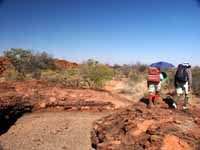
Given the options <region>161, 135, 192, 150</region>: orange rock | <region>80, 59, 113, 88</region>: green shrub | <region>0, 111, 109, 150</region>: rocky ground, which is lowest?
<region>0, 111, 109, 150</region>: rocky ground

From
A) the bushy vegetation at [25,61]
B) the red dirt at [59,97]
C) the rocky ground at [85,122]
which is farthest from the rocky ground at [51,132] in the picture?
the bushy vegetation at [25,61]

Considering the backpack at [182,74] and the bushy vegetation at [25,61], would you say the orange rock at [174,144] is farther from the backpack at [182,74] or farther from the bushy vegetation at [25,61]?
the bushy vegetation at [25,61]

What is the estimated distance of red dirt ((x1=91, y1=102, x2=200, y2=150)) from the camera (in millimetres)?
6504

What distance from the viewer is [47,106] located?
40.1 feet

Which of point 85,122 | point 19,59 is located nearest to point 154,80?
point 85,122

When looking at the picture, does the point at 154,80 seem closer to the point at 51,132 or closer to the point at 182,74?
the point at 182,74

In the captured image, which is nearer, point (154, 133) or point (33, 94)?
point (154, 133)

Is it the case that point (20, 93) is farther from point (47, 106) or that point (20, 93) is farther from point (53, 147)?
point (53, 147)

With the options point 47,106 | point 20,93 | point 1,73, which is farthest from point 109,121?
point 1,73

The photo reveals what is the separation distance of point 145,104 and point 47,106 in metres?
4.60

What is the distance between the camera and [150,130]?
7047 millimetres

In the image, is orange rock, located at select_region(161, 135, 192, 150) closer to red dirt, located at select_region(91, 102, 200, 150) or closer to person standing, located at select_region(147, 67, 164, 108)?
red dirt, located at select_region(91, 102, 200, 150)

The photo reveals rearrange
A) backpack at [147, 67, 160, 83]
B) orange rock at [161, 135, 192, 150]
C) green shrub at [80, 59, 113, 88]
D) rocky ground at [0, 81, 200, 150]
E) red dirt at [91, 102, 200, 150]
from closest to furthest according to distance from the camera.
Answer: orange rock at [161, 135, 192, 150]
red dirt at [91, 102, 200, 150]
rocky ground at [0, 81, 200, 150]
backpack at [147, 67, 160, 83]
green shrub at [80, 59, 113, 88]

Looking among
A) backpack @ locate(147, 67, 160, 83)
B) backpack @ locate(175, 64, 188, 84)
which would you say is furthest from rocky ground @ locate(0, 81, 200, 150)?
backpack @ locate(175, 64, 188, 84)
